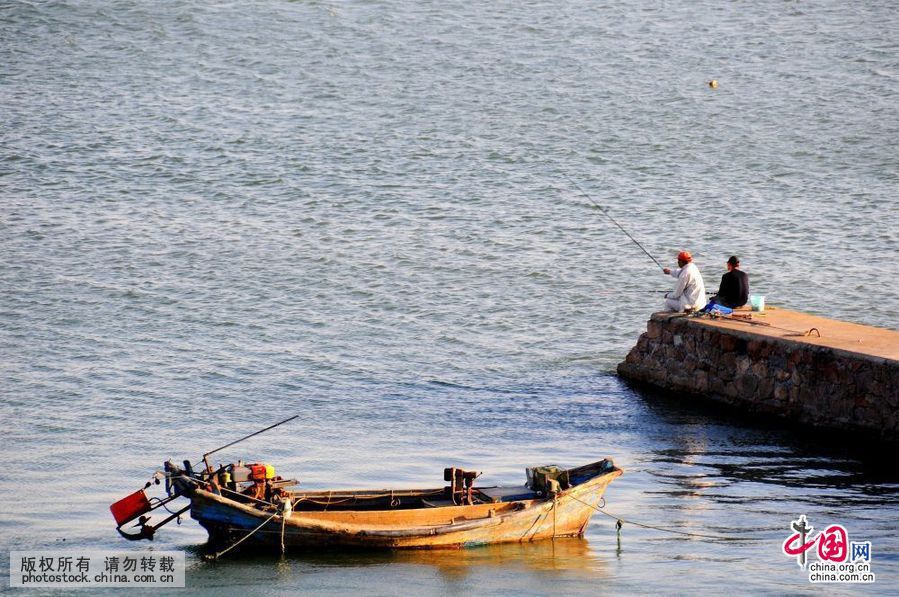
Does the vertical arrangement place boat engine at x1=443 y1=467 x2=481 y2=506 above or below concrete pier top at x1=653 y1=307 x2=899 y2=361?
below

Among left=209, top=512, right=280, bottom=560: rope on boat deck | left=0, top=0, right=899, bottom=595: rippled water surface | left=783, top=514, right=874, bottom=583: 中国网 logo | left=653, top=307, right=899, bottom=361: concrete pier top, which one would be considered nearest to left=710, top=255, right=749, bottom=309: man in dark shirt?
left=653, top=307, right=899, bottom=361: concrete pier top

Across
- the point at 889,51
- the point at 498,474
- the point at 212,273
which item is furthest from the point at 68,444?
the point at 889,51

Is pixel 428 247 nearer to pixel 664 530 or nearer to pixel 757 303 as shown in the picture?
pixel 757 303

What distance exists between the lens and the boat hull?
1280 centimetres

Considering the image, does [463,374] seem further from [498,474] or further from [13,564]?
[13,564]

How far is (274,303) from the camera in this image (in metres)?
25.5

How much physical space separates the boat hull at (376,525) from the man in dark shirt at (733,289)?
6974 millimetres

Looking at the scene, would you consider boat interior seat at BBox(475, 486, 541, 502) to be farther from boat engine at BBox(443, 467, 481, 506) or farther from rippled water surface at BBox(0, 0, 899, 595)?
rippled water surface at BBox(0, 0, 899, 595)

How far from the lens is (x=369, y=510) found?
1341 centimetres

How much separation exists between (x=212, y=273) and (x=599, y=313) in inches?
317

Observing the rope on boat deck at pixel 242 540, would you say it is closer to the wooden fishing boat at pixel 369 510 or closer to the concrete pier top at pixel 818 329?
the wooden fishing boat at pixel 369 510

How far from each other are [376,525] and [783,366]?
711 centimetres

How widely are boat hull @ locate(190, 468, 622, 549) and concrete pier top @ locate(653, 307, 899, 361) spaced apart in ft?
18.2

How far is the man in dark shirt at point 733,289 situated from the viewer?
19438 millimetres
